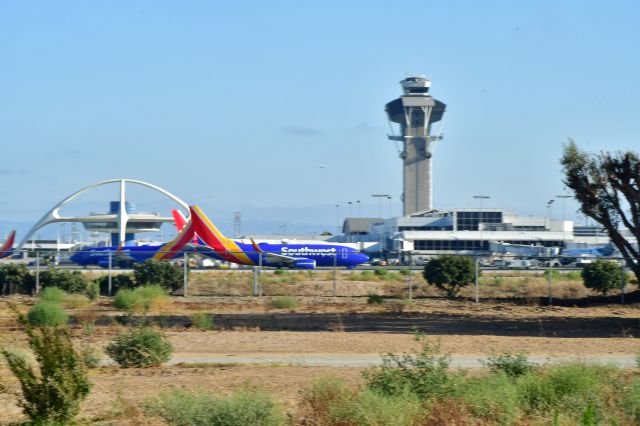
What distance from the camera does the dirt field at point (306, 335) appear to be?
1503cm

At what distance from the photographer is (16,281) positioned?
141ft

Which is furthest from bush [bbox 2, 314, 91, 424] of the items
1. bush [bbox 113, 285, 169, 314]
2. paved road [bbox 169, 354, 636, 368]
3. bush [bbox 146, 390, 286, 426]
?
bush [bbox 113, 285, 169, 314]

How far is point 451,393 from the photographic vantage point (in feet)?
40.3

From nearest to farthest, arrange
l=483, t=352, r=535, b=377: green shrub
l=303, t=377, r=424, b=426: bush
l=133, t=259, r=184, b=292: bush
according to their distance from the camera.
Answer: l=303, t=377, r=424, b=426: bush < l=483, t=352, r=535, b=377: green shrub < l=133, t=259, r=184, b=292: bush

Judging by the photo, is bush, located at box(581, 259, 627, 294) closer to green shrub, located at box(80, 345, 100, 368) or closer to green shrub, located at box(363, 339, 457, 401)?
green shrub, located at box(80, 345, 100, 368)

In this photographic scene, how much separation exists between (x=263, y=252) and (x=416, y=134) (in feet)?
312

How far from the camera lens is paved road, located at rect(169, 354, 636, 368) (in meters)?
18.5

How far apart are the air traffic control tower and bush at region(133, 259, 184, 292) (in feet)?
391

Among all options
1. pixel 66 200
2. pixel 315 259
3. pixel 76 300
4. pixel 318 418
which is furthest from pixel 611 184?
pixel 66 200

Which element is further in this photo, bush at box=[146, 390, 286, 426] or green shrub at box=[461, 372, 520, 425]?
green shrub at box=[461, 372, 520, 425]

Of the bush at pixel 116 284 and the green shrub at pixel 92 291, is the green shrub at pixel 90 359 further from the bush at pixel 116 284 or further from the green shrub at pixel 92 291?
the bush at pixel 116 284

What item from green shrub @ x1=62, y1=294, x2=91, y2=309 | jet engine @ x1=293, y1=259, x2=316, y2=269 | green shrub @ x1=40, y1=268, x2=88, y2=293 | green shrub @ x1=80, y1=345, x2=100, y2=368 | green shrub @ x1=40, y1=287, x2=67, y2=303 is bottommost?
green shrub @ x1=80, y1=345, x2=100, y2=368

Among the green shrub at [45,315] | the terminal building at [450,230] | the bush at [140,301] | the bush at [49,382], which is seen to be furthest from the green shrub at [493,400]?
the terminal building at [450,230]

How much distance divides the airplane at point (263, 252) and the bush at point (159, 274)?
2902 centimetres
